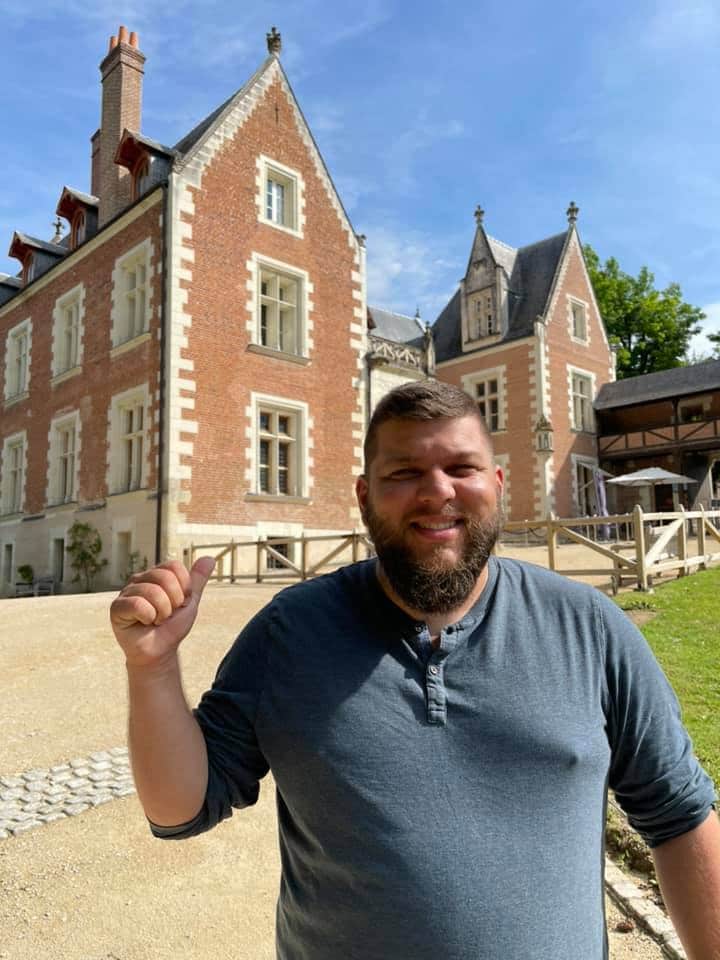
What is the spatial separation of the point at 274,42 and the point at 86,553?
12550 millimetres

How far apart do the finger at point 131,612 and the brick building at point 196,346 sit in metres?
11.3

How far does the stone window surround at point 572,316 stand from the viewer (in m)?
24.5

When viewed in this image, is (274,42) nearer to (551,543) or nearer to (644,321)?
(551,543)

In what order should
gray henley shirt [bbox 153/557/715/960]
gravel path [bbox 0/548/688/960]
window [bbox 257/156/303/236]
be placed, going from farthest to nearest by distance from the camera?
window [bbox 257/156/303/236] → gravel path [bbox 0/548/688/960] → gray henley shirt [bbox 153/557/715/960]

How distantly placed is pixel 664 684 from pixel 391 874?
2.27 feet

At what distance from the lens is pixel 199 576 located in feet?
4.42

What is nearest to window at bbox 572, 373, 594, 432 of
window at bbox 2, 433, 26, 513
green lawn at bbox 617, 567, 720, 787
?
green lawn at bbox 617, 567, 720, 787

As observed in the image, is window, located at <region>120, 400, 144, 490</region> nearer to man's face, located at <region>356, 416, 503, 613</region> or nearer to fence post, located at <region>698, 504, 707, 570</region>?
fence post, located at <region>698, 504, 707, 570</region>

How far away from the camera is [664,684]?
4.52ft

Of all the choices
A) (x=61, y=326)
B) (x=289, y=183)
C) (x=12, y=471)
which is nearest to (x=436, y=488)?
(x=289, y=183)

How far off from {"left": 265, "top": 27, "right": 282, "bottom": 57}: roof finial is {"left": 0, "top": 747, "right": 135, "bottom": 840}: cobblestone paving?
1605cm

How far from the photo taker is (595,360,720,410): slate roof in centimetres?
2216

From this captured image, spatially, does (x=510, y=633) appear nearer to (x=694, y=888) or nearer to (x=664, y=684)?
(x=664, y=684)

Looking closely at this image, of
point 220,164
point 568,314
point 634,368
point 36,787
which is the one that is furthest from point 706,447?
point 36,787
